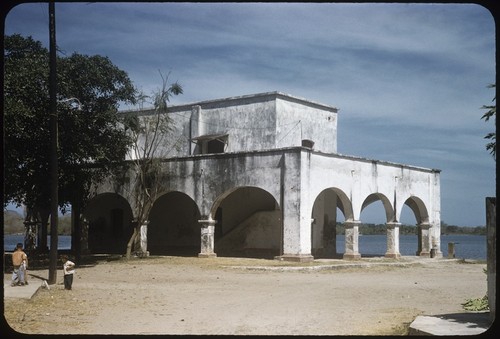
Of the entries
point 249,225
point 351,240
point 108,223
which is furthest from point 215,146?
point 351,240

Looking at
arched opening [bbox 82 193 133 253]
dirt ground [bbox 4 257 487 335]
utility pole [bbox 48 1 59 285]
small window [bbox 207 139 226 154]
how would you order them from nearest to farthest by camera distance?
dirt ground [bbox 4 257 487 335] < utility pole [bbox 48 1 59 285] < small window [bbox 207 139 226 154] < arched opening [bbox 82 193 133 253]

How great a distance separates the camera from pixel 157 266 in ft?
72.5

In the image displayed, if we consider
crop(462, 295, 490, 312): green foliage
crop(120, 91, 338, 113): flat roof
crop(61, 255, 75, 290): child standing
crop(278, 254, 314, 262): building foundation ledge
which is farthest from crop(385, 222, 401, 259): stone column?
crop(61, 255, 75, 290): child standing

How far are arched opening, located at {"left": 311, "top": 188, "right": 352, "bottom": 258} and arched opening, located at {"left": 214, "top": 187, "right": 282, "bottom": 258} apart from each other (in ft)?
6.01

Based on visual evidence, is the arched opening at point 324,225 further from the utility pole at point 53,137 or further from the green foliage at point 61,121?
the utility pole at point 53,137

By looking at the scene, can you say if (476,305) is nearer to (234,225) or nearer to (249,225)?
(249,225)

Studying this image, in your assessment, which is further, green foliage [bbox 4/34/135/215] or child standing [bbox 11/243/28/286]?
green foliage [bbox 4/34/135/215]

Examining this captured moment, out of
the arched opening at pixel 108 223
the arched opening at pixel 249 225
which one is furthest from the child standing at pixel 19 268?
the arched opening at pixel 108 223

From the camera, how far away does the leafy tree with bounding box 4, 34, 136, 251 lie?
1812 centimetres

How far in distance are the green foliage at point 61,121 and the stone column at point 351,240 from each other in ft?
31.3

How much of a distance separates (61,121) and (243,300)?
1087cm

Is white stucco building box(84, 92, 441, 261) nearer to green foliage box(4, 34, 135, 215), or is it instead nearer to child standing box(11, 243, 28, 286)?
green foliage box(4, 34, 135, 215)

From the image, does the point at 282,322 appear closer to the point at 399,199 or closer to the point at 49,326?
the point at 49,326

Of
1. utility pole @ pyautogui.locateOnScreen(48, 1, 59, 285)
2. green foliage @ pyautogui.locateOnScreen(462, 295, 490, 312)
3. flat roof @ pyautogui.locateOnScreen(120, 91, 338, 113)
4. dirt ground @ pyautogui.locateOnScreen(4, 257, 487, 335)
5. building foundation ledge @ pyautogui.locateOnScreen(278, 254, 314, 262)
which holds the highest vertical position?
flat roof @ pyautogui.locateOnScreen(120, 91, 338, 113)
